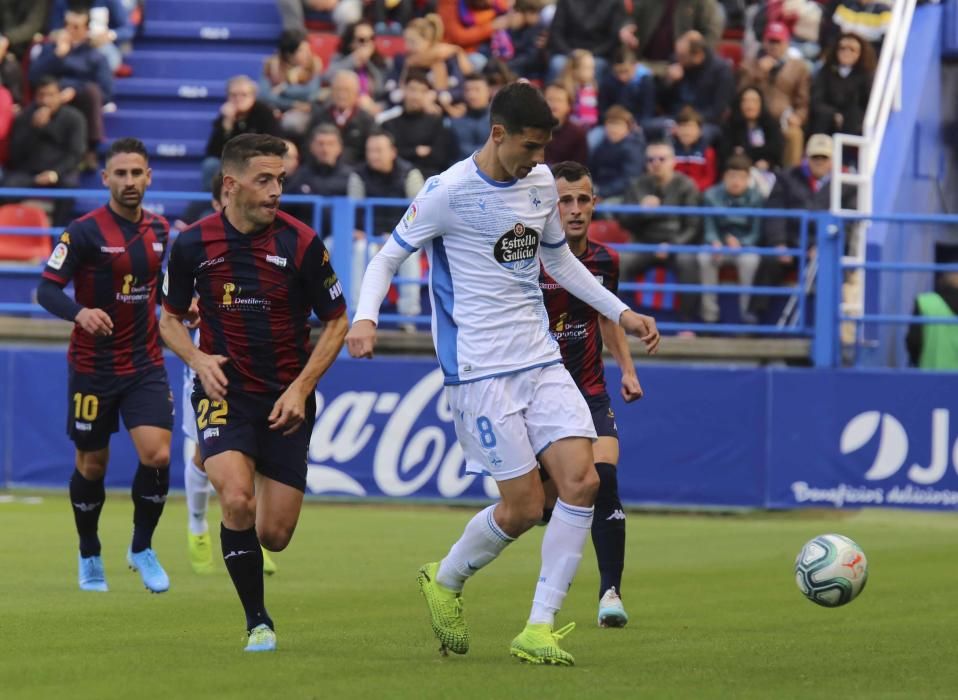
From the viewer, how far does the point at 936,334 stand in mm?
18344

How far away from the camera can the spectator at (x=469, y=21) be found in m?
22.8

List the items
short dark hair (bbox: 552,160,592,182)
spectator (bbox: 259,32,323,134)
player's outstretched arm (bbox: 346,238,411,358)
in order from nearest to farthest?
player's outstretched arm (bbox: 346,238,411,358) < short dark hair (bbox: 552,160,592,182) < spectator (bbox: 259,32,323,134)

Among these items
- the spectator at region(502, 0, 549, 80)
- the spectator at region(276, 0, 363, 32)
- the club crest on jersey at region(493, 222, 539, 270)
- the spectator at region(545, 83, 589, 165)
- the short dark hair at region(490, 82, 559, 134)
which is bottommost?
the club crest on jersey at region(493, 222, 539, 270)

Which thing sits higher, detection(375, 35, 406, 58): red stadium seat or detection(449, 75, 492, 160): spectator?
detection(375, 35, 406, 58): red stadium seat

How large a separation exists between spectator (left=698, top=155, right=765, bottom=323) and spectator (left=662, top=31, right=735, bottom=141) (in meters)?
1.68

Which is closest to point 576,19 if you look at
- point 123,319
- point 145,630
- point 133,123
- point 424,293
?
point 424,293

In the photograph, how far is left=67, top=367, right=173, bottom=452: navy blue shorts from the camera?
11.7 metres

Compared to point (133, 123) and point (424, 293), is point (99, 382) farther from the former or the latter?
point (133, 123)

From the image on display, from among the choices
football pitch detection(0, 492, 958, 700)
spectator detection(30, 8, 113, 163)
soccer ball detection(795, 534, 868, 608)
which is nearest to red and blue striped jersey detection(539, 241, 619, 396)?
football pitch detection(0, 492, 958, 700)

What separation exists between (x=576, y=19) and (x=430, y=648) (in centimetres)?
1418

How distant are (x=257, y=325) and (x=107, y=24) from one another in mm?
16167

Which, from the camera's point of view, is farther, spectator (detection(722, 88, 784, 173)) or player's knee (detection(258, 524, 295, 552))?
spectator (detection(722, 88, 784, 173))

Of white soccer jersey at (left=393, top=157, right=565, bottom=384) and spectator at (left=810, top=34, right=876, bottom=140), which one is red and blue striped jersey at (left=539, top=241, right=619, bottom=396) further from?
spectator at (left=810, top=34, right=876, bottom=140)

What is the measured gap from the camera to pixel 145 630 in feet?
30.5
